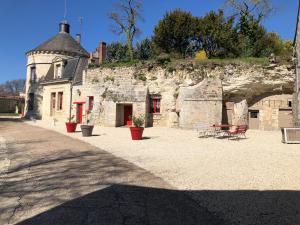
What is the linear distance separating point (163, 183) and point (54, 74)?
2421cm

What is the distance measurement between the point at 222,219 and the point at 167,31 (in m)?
27.7

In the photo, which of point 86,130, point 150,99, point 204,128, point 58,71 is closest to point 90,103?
point 150,99

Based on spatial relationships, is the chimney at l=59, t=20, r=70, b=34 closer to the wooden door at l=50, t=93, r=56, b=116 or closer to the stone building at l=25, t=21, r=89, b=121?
the stone building at l=25, t=21, r=89, b=121

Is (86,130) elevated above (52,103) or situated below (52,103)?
below

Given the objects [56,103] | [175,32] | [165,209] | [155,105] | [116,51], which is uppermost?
[175,32]

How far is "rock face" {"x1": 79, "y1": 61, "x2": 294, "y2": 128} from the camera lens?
1789cm

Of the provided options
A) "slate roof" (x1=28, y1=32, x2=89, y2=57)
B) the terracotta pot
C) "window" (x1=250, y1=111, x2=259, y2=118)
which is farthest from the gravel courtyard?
"slate roof" (x1=28, y1=32, x2=89, y2=57)

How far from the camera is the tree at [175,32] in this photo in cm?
2888

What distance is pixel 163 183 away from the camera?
5016 millimetres

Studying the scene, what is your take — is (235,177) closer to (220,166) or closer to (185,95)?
(220,166)

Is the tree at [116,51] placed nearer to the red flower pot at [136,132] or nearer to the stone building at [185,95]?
the stone building at [185,95]

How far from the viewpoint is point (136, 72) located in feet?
66.2

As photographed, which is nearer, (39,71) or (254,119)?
(254,119)

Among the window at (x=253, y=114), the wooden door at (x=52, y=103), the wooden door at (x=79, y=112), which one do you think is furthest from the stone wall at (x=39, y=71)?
the window at (x=253, y=114)
